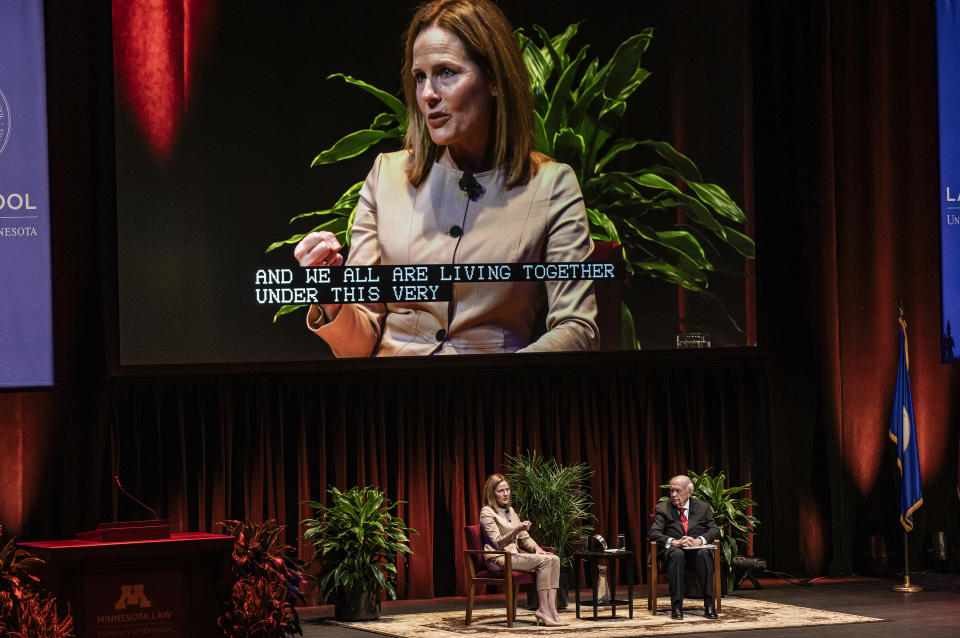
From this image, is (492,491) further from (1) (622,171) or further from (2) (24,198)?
(2) (24,198)

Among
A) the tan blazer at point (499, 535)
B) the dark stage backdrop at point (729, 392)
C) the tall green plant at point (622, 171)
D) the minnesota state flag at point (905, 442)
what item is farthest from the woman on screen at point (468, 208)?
the minnesota state flag at point (905, 442)

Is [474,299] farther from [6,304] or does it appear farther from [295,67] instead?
[6,304]

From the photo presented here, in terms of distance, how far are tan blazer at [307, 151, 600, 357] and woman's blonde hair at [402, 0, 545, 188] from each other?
3.9 inches

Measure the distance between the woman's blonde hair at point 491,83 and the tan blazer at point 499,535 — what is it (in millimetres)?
2255

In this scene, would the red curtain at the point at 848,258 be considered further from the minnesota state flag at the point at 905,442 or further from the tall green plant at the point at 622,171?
the tall green plant at the point at 622,171

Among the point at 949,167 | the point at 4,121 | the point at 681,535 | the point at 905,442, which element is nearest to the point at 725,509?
the point at 681,535

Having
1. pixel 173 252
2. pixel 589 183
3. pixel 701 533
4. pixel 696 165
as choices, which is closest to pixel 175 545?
pixel 173 252

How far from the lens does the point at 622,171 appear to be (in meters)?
9.76

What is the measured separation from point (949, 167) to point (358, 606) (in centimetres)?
543

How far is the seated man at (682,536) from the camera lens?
28.0 feet

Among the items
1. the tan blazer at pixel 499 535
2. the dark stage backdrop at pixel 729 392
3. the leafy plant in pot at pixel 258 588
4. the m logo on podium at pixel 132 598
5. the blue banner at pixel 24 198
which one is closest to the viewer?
the m logo on podium at pixel 132 598

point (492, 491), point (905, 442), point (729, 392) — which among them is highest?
point (729, 392)

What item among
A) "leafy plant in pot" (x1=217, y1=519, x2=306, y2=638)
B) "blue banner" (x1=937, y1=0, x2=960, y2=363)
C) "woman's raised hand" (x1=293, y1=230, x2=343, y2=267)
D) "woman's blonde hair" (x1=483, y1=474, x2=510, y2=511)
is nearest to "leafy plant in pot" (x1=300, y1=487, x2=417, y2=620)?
"woman's blonde hair" (x1=483, y1=474, x2=510, y2=511)

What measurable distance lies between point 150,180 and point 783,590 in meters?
5.08
